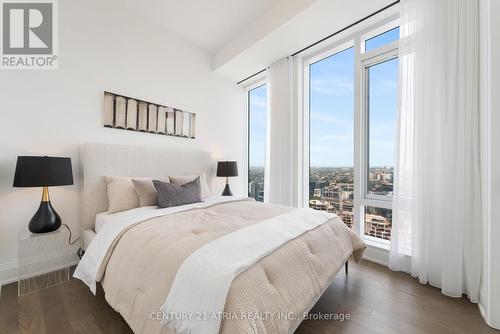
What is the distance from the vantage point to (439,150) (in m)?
1.92

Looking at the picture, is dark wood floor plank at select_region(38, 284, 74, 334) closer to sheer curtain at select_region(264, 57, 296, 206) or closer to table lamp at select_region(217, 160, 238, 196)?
table lamp at select_region(217, 160, 238, 196)

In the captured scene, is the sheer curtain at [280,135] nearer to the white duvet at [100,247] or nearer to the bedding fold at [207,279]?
A: the bedding fold at [207,279]

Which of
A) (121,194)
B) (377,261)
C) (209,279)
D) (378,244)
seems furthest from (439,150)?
(121,194)

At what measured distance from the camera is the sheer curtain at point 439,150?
1.74 m

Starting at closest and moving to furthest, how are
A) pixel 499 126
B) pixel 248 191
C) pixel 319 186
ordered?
pixel 499 126 → pixel 319 186 → pixel 248 191

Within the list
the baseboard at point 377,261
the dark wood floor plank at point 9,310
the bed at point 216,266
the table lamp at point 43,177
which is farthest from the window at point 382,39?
the dark wood floor plank at point 9,310

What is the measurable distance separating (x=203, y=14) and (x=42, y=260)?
3.46 m

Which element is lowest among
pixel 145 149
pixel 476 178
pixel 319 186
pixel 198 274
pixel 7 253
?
pixel 7 253

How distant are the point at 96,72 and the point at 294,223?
2848 mm

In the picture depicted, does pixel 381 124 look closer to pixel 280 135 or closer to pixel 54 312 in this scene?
pixel 280 135

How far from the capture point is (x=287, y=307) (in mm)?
1040

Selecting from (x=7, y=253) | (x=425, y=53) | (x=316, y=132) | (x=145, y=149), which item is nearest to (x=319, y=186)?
(x=316, y=132)

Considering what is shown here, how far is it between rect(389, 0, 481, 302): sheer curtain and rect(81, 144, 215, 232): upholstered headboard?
2.82m

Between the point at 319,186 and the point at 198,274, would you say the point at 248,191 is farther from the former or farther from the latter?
the point at 198,274
